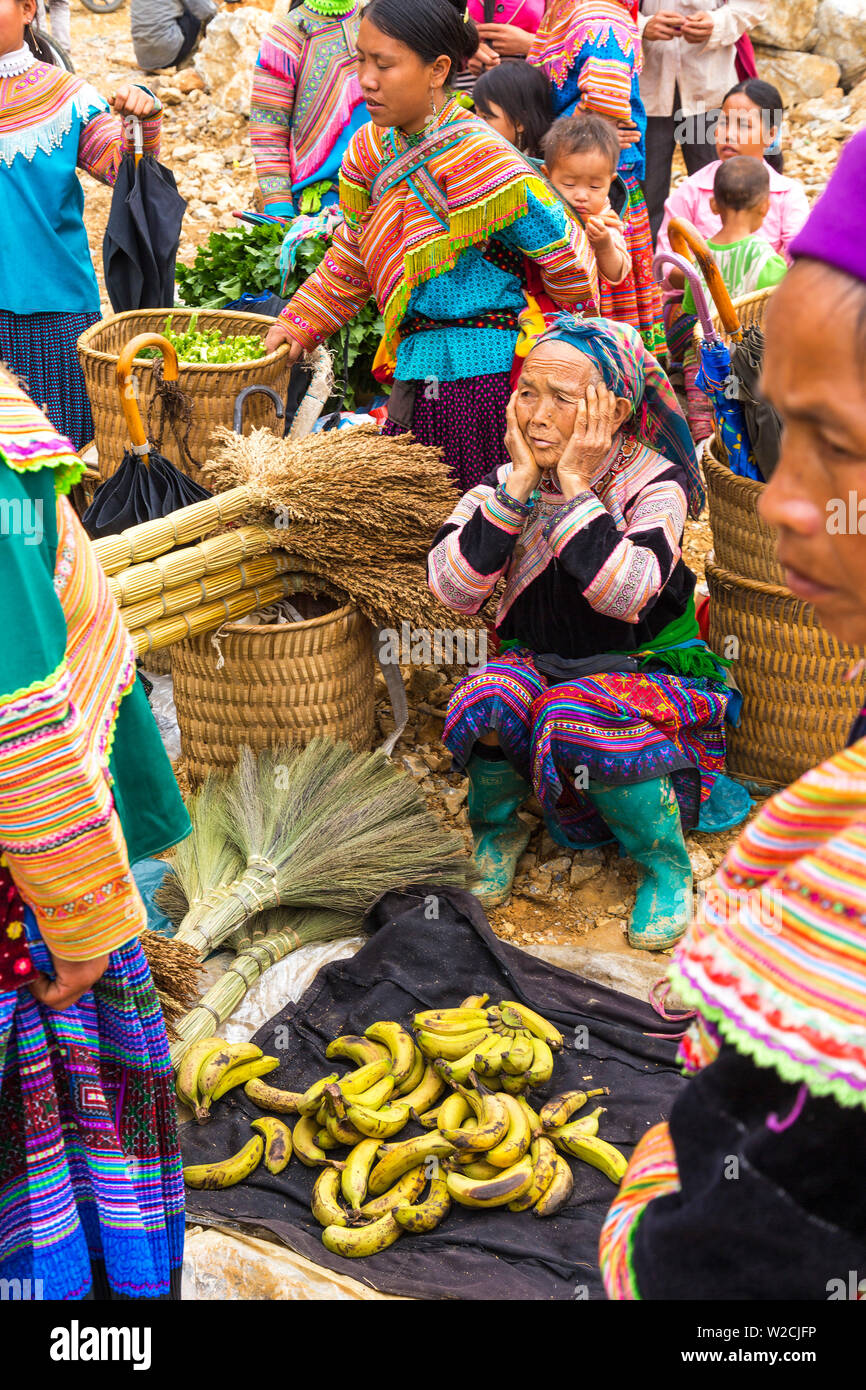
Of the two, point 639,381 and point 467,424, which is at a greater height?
point 639,381

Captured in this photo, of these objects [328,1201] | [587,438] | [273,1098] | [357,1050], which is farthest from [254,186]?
[328,1201]

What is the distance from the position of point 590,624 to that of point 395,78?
1657 millimetres

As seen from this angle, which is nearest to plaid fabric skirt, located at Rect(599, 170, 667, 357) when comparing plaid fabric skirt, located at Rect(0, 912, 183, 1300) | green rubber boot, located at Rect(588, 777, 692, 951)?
green rubber boot, located at Rect(588, 777, 692, 951)

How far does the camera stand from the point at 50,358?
15.3ft

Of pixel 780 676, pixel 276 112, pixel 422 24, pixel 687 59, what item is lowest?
pixel 780 676

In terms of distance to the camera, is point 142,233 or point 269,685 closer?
point 269,685

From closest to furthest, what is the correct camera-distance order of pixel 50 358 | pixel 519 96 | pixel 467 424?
pixel 467 424
pixel 50 358
pixel 519 96

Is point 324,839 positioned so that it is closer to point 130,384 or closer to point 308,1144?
point 308,1144

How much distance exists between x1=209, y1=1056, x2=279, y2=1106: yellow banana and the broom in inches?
13.4

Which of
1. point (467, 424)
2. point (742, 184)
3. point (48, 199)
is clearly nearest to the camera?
point (467, 424)

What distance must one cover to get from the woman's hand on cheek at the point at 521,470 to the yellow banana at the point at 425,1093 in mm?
1433

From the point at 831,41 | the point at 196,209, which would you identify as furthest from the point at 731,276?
the point at 831,41

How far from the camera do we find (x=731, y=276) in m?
5.46

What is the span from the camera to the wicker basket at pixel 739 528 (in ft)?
12.1
